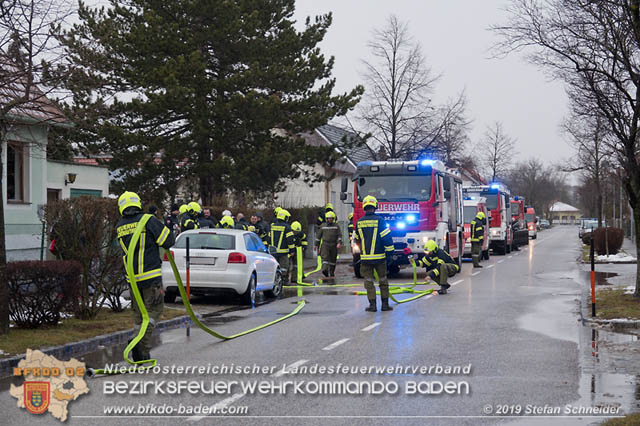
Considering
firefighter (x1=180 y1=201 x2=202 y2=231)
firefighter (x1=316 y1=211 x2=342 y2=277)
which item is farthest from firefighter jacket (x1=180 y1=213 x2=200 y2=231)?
firefighter (x1=316 y1=211 x2=342 y2=277)

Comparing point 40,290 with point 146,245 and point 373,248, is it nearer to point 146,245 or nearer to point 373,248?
point 146,245

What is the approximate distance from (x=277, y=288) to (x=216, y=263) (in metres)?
2.80

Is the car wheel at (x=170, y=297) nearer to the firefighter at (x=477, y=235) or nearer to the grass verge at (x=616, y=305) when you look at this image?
the grass verge at (x=616, y=305)

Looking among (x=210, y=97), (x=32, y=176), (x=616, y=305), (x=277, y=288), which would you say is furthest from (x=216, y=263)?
(x=210, y=97)

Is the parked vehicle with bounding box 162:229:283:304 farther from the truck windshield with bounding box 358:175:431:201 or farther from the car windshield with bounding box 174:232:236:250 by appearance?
the truck windshield with bounding box 358:175:431:201

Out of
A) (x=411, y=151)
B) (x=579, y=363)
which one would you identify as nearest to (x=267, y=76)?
(x=411, y=151)

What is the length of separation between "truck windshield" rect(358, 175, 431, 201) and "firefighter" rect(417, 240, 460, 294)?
3.72 meters

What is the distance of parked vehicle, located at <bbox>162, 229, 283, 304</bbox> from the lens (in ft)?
50.2

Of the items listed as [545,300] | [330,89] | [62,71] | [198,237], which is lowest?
[545,300]

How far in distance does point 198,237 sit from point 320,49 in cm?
1787

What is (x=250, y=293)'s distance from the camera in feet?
51.4

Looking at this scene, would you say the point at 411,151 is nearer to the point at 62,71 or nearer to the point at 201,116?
the point at 201,116

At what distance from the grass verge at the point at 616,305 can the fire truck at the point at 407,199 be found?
5.97 metres

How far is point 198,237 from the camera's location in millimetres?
15516
